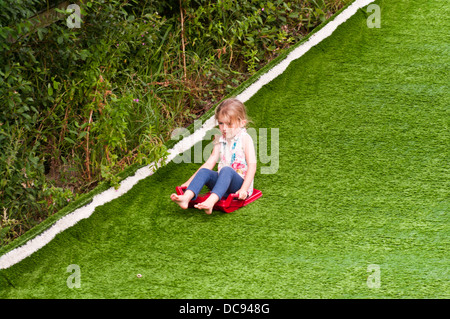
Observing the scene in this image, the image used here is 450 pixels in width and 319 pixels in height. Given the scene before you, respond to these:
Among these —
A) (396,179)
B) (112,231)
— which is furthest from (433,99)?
(112,231)

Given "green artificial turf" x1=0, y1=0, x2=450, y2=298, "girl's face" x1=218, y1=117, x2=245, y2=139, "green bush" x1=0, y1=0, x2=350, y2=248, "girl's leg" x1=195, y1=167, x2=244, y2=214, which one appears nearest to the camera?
"green artificial turf" x1=0, y1=0, x2=450, y2=298

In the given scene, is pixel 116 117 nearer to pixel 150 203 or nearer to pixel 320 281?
pixel 150 203

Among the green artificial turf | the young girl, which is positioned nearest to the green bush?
the green artificial turf

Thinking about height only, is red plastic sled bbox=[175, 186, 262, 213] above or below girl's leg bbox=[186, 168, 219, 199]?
below

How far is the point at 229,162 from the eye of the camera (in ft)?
14.8

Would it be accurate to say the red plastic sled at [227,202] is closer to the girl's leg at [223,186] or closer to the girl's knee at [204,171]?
the girl's leg at [223,186]

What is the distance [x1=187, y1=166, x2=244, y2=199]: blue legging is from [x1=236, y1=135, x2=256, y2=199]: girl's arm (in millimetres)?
78

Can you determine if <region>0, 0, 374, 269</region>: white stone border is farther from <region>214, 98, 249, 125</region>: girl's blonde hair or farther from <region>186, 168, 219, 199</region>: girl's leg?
<region>214, 98, 249, 125</region>: girl's blonde hair

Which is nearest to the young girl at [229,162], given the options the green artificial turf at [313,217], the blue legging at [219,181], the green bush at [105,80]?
the blue legging at [219,181]

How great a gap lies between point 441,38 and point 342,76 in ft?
4.10

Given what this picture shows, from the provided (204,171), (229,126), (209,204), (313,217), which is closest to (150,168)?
(204,171)

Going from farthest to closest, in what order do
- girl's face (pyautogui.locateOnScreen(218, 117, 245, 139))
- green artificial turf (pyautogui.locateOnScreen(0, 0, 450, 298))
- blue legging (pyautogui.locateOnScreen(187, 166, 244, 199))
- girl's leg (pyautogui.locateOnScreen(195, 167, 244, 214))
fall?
girl's face (pyautogui.locateOnScreen(218, 117, 245, 139)) < blue legging (pyautogui.locateOnScreen(187, 166, 244, 199)) < girl's leg (pyautogui.locateOnScreen(195, 167, 244, 214)) < green artificial turf (pyautogui.locateOnScreen(0, 0, 450, 298))

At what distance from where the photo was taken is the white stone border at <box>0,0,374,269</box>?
4020 mm

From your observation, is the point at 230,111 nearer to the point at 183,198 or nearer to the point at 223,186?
the point at 223,186
